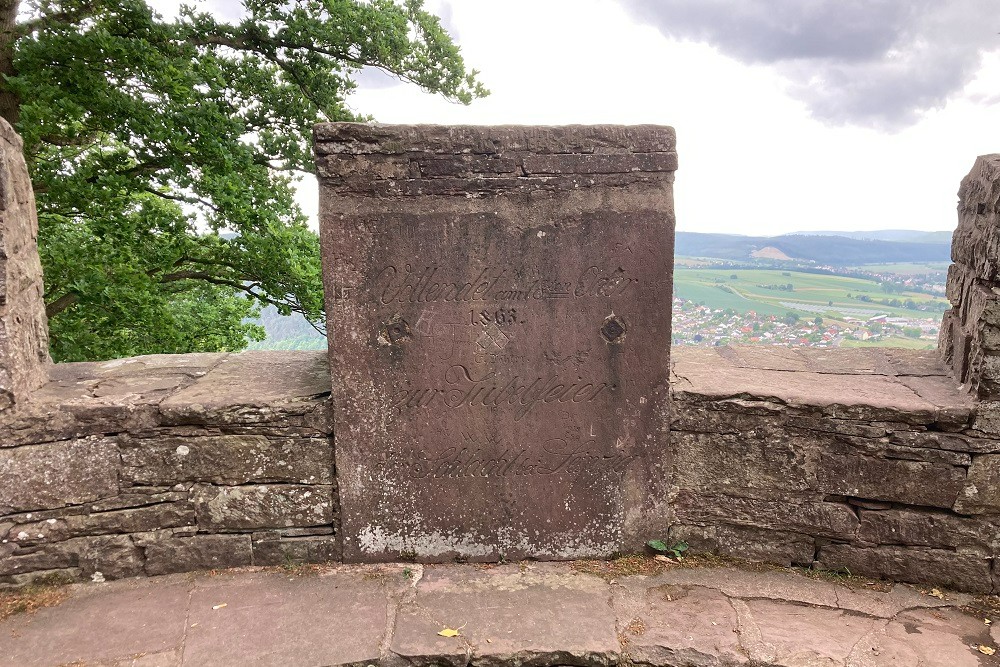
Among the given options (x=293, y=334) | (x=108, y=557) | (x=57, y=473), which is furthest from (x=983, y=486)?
(x=293, y=334)

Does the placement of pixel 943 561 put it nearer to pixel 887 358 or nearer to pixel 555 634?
pixel 887 358

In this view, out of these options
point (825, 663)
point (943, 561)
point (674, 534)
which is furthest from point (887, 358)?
point (825, 663)

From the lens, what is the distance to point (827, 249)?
2066 centimetres

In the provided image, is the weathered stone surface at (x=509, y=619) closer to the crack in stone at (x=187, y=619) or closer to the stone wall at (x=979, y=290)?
the crack in stone at (x=187, y=619)

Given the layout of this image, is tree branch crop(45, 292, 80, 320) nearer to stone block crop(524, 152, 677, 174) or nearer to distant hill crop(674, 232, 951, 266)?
stone block crop(524, 152, 677, 174)

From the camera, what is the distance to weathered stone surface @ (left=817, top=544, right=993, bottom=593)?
2.68 m

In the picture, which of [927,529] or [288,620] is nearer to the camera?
[288,620]

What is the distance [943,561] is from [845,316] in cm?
725

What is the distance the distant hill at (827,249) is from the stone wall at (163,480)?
16.4 m

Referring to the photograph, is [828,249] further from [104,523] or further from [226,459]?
[104,523]

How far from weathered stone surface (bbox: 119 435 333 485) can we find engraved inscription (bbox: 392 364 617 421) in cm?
49

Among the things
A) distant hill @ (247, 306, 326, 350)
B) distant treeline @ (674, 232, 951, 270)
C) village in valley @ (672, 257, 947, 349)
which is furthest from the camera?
distant treeline @ (674, 232, 951, 270)

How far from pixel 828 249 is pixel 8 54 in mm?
21873

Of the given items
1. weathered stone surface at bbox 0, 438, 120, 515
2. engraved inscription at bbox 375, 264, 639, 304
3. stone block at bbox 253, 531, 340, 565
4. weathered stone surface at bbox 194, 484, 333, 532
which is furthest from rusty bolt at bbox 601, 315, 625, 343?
weathered stone surface at bbox 0, 438, 120, 515
